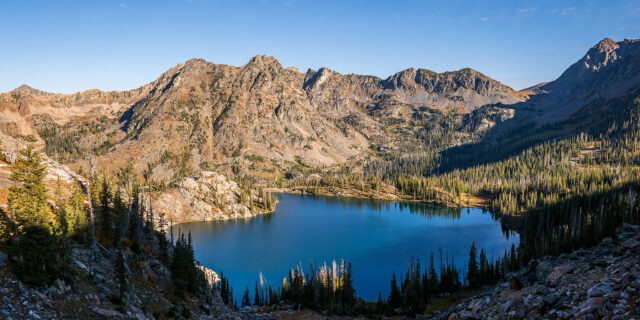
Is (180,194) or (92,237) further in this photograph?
(180,194)

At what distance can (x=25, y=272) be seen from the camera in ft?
76.4

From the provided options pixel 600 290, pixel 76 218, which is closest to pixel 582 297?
pixel 600 290

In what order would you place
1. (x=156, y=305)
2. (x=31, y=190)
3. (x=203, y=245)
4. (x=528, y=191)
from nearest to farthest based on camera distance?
(x=31, y=190) < (x=156, y=305) < (x=203, y=245) < (x=528, y=191)

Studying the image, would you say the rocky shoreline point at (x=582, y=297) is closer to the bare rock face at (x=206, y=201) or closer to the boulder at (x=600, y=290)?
the boulder at (x=600, y=290)

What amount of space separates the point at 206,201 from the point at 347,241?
81335 mm

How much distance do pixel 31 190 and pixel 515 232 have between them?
160 meters

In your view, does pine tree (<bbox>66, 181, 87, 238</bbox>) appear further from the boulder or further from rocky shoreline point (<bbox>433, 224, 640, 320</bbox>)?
the boulder

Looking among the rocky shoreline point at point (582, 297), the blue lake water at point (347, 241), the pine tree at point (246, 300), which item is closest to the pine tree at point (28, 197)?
the rocky shoreline point at point (582, 297)

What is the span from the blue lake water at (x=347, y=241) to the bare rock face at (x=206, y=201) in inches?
348

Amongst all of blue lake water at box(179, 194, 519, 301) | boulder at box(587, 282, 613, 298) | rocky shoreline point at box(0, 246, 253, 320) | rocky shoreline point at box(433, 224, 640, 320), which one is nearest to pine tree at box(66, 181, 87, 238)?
rocky shoreline point at box(0, 246, 253, 320)

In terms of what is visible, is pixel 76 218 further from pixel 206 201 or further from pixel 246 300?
pixel 206 201

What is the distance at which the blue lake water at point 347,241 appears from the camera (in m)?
98.6

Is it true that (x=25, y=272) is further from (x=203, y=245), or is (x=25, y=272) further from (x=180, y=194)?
(x=180, y=194)

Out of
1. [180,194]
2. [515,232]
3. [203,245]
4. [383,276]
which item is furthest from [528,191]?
[180,194]
